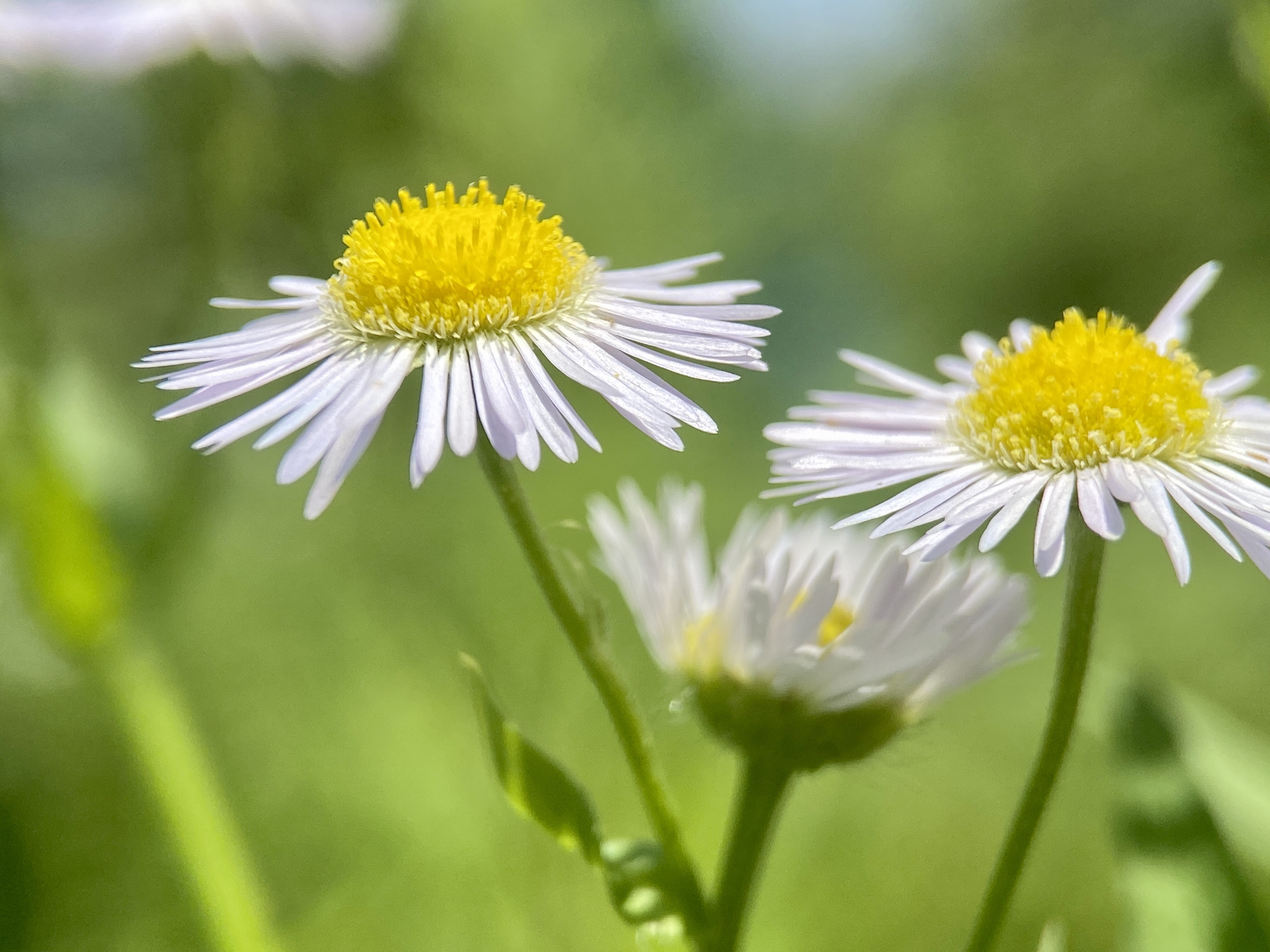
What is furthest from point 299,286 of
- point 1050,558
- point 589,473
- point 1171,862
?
point 589,473

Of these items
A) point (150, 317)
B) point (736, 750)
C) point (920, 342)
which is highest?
point (150, 317)

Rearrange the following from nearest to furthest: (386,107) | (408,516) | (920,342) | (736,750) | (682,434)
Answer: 1. (736,750)
2. (408,516)
3. (386,107)
4. (682,434)
5. (920,342)

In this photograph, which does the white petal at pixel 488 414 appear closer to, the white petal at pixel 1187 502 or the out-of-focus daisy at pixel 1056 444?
the out-of-focus daisy at pixel 1056 444

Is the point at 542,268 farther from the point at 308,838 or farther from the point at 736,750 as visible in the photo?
the point at 308,838

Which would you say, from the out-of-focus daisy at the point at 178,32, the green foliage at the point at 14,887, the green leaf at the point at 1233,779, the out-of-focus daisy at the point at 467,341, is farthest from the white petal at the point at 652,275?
the green foliage at the point at 14,887

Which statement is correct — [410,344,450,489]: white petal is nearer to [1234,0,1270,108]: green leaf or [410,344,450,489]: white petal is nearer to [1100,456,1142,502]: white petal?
[1100,456,1142,502]: white petal

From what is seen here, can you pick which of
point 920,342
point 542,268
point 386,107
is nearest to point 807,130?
point 920,342

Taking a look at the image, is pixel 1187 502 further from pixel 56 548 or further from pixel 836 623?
pixel 56 548

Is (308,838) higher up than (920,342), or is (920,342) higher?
(920,342)
